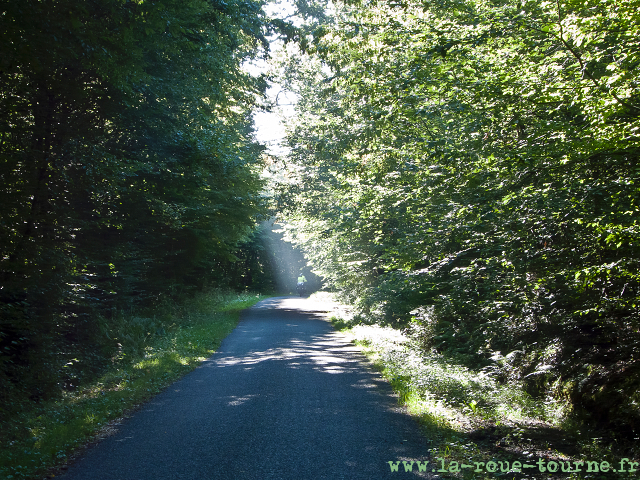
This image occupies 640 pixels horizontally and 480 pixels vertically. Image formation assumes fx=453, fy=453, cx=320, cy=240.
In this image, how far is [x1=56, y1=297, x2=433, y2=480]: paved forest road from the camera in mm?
4918

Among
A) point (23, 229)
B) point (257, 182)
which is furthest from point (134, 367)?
point (257, 182)

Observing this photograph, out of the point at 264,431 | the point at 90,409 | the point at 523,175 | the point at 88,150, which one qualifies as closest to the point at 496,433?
the point at 264,431

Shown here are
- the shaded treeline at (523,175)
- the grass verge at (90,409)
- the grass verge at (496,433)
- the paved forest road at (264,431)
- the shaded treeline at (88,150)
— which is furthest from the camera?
the shaded treeline at (88,150)

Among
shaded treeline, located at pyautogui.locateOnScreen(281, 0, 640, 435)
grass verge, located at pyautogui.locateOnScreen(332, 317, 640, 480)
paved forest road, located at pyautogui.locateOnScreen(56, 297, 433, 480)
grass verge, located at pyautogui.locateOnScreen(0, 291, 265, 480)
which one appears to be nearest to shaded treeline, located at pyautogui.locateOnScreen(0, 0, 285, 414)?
grass verge, located at pyautogui.locateOnScreen(0, 291, 265, 480)

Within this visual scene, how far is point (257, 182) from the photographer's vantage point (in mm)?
22344

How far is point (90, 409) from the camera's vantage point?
23.0ft

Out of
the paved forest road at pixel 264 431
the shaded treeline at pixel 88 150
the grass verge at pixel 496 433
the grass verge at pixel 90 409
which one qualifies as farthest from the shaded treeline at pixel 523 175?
the grass verge at pixel 90 409

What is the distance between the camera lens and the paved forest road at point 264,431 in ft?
16.1

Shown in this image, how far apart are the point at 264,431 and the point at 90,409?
2971mm

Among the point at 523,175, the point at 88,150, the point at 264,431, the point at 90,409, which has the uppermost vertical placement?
the point at 88,150

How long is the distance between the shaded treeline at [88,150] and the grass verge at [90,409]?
87cm

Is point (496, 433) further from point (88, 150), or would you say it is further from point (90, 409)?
point (88, 150)

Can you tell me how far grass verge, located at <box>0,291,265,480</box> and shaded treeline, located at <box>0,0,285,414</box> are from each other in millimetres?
869

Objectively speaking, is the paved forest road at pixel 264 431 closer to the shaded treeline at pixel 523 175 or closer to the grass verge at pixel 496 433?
the grass verge at pixel 496 433
